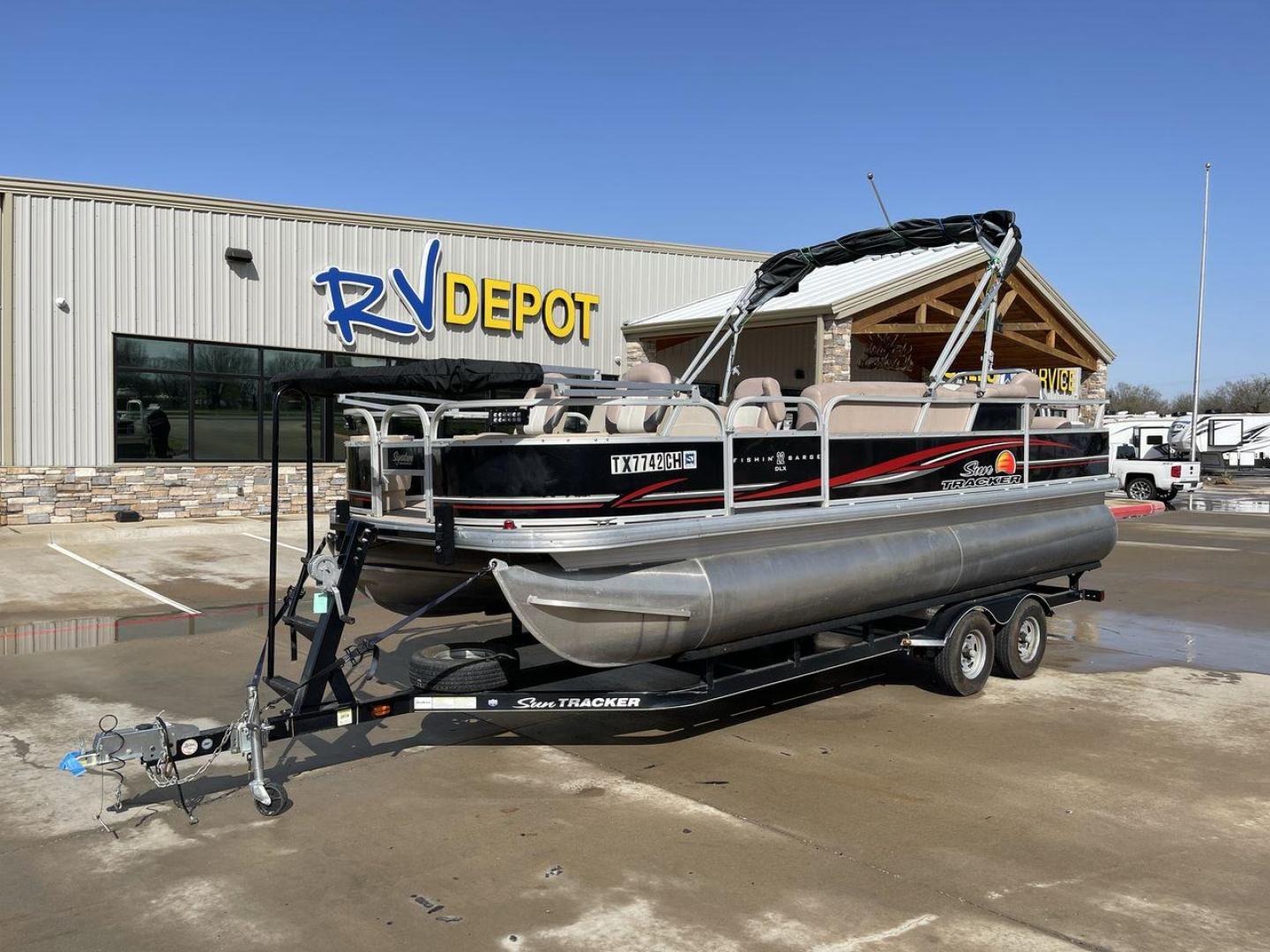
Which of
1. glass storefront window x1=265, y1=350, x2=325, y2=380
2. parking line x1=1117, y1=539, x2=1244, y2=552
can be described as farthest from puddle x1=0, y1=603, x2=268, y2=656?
parking line x1=1117, y1=539, x2=1244, y2=552

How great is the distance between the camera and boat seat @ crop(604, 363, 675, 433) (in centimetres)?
703

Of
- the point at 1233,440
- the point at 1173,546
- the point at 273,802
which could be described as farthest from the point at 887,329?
the point at 1233,440

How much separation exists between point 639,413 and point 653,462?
1722 millimetres

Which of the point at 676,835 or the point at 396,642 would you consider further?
the point at 396,642

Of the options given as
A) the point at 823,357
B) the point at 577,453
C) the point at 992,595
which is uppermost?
the point at 823,357

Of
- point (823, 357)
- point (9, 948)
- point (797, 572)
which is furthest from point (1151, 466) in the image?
point (9, 948)

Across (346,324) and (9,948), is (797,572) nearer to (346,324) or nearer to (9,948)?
(9,948)

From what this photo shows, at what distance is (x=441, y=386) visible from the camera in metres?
5.24

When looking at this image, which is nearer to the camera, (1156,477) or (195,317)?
(195,317)

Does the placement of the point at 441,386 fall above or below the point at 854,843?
above

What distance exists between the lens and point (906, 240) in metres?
8.80

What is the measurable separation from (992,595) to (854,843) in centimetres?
358

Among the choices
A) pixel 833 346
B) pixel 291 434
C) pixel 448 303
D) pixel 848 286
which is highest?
pixel 848 286

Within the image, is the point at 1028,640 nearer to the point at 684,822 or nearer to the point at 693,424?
the point at 693,424
